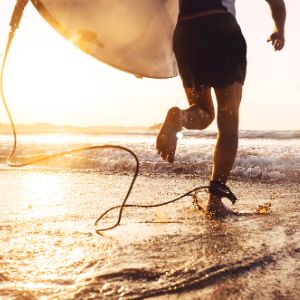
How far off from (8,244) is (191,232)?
2.66 ft

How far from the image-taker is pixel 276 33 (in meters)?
2.60

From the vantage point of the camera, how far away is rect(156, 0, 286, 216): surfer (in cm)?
229

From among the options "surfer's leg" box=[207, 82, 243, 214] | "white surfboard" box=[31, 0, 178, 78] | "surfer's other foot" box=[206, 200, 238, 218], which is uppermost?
"white surfboard" box=[31, 0, 178, 78]

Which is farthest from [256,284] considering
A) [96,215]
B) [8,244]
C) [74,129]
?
[74,129]

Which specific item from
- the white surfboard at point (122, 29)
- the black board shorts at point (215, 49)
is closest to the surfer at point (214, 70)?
the black board shorts at point (215, 49)

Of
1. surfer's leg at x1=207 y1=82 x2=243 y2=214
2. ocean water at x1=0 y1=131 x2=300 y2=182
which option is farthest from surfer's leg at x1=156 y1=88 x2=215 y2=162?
ocean water at x1=0 y1=131 x2=300 y2=182

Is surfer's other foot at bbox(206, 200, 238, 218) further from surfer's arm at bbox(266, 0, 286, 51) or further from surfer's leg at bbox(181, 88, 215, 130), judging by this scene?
surfer's arm at bbox(266, 0, 286, 51)

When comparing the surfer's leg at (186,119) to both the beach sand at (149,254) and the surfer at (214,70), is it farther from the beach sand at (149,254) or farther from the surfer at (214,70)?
the beach sand at (149,254)

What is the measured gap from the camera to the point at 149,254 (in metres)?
1.64

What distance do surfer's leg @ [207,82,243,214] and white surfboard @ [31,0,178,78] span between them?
932mm

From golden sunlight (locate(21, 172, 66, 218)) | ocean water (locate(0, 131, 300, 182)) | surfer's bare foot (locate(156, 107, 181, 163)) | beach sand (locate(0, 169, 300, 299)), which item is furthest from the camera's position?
ocean water (locate(0, 131, 300, 182))

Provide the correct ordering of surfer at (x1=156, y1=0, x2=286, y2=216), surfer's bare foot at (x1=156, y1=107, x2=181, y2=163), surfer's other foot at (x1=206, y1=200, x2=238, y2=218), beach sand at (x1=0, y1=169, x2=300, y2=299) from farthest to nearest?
surfer's other foot at (x1=206, y1=200, x2=238, y2=218) → surfer at (x1=156, y1=0, x2=286, y2=216) → surfer's bare foot at (x1=156, y1=107, x2=181, y2=163) → beach sand at (x1=0, y1=169, x2=300, y2=299)

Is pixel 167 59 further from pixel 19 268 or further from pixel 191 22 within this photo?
pixel 19 268

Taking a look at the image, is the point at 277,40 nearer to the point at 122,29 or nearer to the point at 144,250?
the point at 122,29
